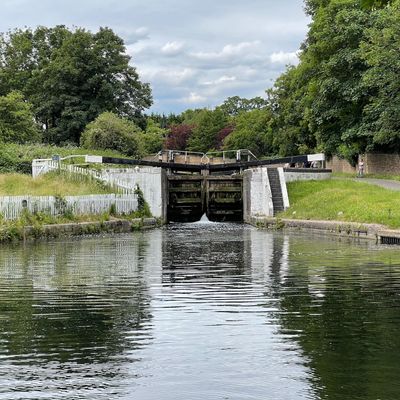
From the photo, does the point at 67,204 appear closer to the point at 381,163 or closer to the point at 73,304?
the point at 73,304

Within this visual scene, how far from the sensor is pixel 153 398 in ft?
19.0

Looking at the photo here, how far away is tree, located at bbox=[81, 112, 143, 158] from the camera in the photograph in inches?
1925

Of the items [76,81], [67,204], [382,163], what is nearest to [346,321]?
[67,204]

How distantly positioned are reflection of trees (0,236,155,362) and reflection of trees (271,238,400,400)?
2.01 meters

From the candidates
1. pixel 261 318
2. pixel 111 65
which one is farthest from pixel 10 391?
pixel 111 65

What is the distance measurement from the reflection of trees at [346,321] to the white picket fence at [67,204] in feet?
34.1

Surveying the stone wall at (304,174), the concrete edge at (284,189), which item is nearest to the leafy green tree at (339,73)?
the stone wall at (304,174)

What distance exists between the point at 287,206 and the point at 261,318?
2080 centimetres

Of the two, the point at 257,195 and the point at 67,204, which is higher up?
the point at 257,195

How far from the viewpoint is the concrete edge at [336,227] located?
2114 cm

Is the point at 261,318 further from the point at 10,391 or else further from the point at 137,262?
the point at 137,262

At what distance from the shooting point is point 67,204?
2489 cm

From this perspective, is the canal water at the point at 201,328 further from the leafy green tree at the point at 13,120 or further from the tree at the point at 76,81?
the tree at the point at 76,81

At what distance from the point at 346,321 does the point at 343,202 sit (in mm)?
18496
